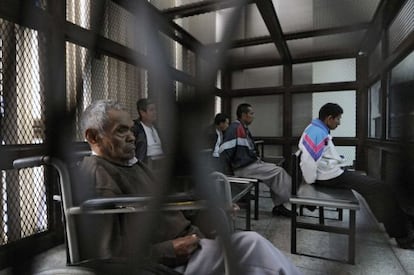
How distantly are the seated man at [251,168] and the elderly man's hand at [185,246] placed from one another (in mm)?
1695

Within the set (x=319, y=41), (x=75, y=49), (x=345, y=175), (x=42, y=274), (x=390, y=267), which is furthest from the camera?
(x=345, y=175)

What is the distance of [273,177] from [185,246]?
188 cm

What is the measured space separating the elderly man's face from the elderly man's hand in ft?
1.26

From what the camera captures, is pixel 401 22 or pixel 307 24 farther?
pixel 401 22

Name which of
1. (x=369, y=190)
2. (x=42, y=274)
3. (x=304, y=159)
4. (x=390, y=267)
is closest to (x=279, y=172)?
(x=304, y=159)

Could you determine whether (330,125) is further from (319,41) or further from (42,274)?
(42,274)

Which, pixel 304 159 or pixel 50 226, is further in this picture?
pixel 304 159

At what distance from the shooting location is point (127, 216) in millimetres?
618

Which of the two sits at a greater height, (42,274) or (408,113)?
(408,113)

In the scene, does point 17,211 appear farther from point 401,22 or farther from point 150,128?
point 401,22

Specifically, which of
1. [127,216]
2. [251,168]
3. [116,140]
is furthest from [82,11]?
[251,168]

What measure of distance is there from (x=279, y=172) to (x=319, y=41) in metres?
2.29

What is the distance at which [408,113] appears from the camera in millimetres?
283

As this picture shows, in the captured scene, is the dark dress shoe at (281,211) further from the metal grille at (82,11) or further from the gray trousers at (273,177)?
the metal grille at (82,11)
